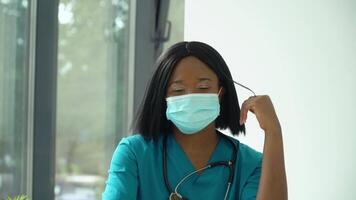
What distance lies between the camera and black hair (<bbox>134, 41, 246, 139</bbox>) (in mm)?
1363

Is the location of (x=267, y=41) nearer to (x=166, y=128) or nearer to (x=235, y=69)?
(x=235, y=69)

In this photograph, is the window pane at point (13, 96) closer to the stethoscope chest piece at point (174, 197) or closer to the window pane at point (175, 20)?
the window pane at point (175, 20)

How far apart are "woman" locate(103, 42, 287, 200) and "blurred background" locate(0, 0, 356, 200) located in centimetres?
28

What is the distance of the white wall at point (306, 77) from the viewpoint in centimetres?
150

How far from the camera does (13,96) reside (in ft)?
6.59

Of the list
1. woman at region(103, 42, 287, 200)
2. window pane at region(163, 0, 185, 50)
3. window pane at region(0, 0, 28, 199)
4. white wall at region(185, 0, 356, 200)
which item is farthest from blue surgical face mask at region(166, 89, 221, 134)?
window pane at region(163, 0, 185, 50)

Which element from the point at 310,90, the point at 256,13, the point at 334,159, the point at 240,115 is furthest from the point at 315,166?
the point at 256,13

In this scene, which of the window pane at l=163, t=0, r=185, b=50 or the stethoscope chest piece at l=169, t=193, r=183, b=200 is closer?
the stethoscope chest piece at l=169, t=193, r=183, b=200

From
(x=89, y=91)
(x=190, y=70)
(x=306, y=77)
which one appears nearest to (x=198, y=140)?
(x=190, y=70)

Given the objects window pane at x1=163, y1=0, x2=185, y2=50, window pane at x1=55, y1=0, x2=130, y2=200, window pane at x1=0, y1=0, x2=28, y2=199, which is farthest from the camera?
window pane at x1=163, y1=0, x2=185, y2=50

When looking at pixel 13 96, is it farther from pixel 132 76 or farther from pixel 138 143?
pixel 138 143

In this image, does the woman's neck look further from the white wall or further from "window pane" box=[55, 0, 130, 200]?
"window pane" box=[55, 0, 130, 200]

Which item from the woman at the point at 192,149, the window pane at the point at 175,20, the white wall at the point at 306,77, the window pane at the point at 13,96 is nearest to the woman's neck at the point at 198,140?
the woman at the point at 192,149

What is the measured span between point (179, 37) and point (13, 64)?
948mm
